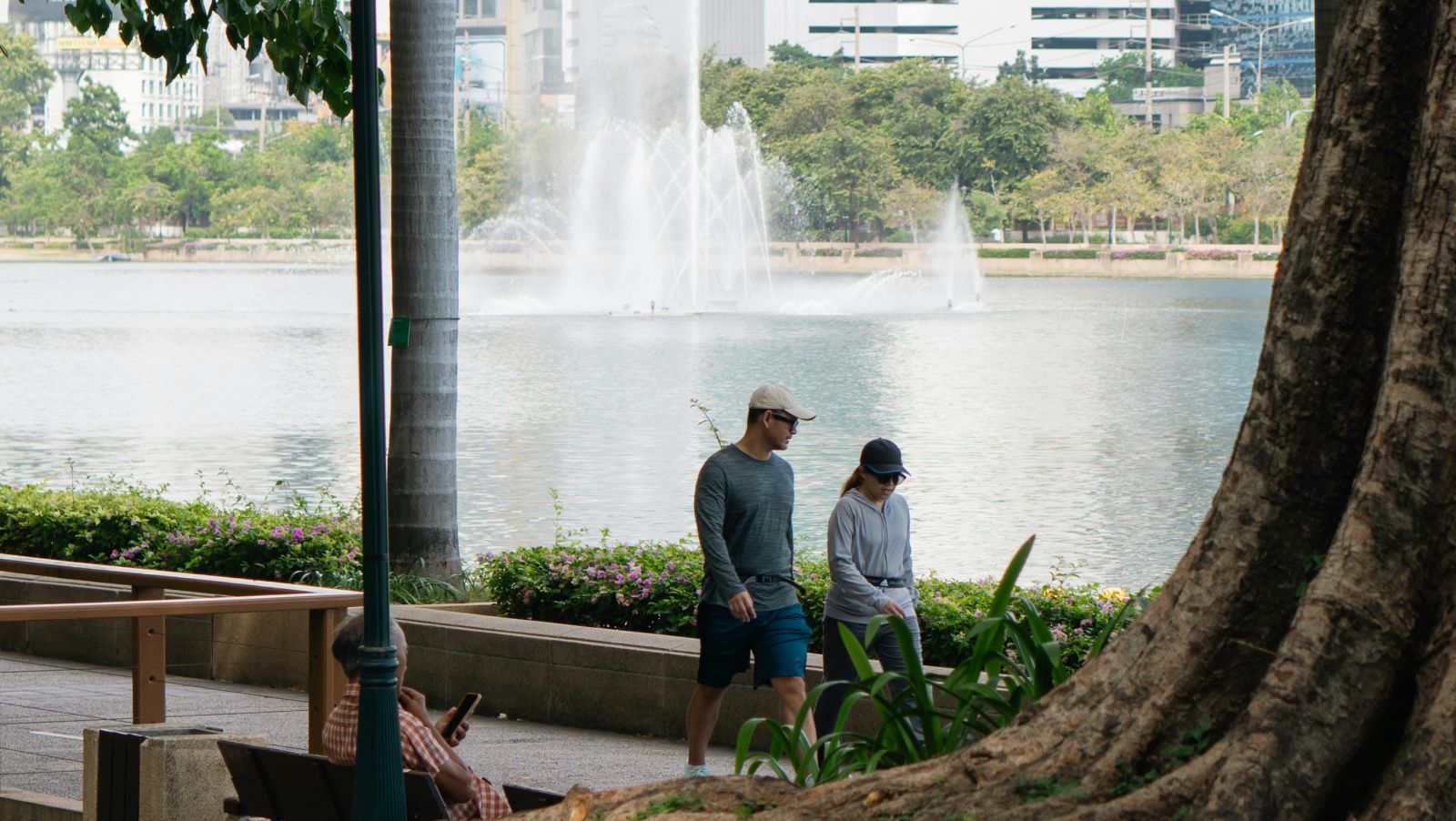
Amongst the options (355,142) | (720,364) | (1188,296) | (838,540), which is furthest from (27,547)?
(1188,296)

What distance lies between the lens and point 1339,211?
421cm

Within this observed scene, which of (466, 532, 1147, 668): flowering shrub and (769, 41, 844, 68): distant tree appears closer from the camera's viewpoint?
(466, 532, 1147, 668): flowering shrub

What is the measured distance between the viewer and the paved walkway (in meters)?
8.19

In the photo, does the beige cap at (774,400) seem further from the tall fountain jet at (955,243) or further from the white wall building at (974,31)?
the white wall building at (974,31)

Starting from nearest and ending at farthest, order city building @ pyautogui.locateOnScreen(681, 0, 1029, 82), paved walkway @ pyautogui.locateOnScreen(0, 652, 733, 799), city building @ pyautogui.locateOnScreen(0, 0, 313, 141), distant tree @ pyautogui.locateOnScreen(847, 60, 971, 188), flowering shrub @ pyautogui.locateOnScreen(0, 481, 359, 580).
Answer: paved walkway @ pyautogui.locateOnScreen(0, 652, 733, 799) → flowering shrub @ pyautogui.locateOnScreen(0, 481, 359, 580) → distant tree @ pyautogui.locateOnScreen(847, 60, 971, 188) → city building @ pyautogui.locateOnScreen(681, 0, 1029, 82) → city building @ pyautogui.locateOnScreen(0, 0, 313, 141)

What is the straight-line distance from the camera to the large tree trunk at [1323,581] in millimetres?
3881

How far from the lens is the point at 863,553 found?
771 cm

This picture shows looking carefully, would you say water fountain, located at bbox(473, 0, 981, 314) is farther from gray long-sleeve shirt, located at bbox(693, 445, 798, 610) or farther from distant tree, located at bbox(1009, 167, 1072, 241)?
gray long-sleeve shirt, located at bbox(693, 445, 798, 610)

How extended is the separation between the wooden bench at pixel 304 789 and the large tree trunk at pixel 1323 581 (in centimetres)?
97

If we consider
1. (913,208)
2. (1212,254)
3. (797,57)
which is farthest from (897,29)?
(1212,254)

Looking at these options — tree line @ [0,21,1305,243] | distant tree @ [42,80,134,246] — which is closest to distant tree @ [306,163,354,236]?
tree line @ [0,21,1305,243]

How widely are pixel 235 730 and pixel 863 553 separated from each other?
327 centimetres

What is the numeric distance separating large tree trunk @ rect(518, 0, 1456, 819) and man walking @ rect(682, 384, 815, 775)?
3076mm

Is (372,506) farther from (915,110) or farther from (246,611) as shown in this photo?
(915,110)
